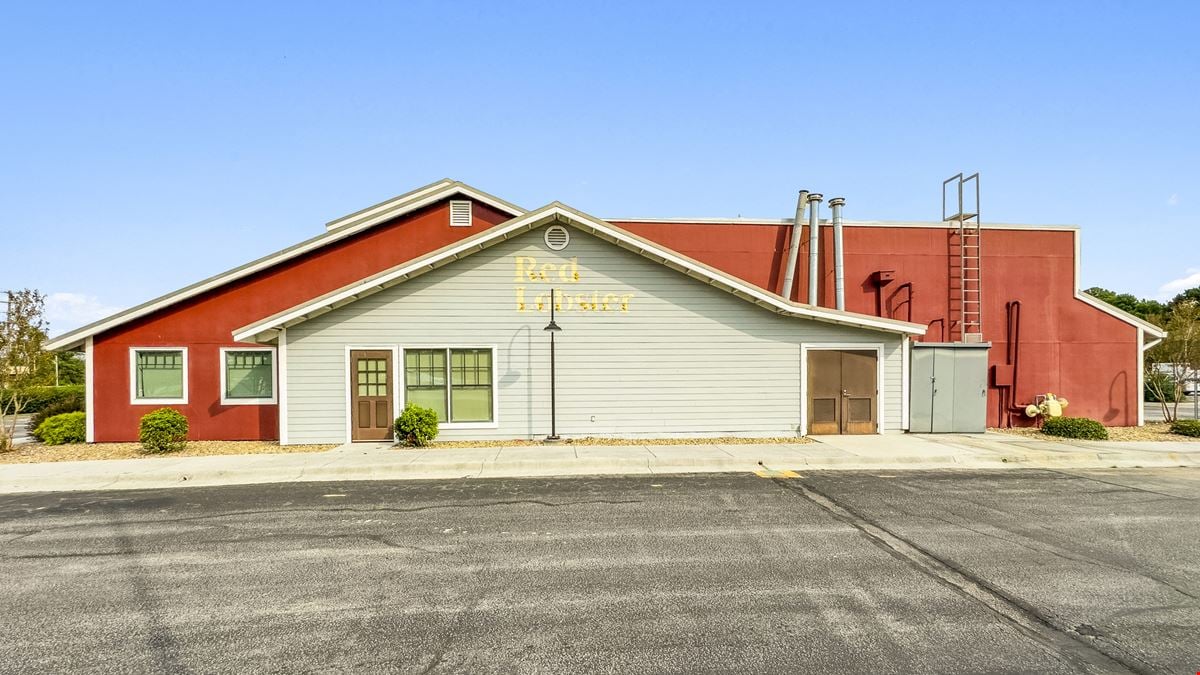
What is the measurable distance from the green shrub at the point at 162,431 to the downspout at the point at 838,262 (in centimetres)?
1694

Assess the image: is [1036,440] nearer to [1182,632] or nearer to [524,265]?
[1182,632]

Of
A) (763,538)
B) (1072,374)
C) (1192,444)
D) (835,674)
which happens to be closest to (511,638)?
(835,674)

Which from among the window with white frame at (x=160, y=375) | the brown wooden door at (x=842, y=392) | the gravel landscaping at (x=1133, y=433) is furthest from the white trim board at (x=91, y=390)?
the gravel landscaping at (x=1133, y=433)

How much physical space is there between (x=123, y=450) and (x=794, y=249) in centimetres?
1768

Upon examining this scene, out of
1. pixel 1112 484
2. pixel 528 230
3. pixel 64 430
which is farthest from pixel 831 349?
pixel 64 430

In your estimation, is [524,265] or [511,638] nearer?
[511,638]

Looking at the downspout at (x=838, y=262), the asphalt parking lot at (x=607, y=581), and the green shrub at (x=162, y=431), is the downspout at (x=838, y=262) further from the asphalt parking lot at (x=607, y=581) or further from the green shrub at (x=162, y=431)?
the green shrub at (x=162, y=431)

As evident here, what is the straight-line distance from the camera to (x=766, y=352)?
14555 mm

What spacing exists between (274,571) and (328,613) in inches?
55.7

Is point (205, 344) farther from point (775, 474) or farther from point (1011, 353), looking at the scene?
point (1011, 353)

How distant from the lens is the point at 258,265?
15.4 m

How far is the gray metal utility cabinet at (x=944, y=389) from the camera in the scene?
15.0 meters

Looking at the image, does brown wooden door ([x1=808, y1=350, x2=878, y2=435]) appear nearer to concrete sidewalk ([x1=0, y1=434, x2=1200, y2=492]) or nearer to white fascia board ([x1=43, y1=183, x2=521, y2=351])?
concrete sidewalk ([x1=0, y1=434, x2=1200, y2=492])

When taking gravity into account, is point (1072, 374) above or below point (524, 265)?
below
